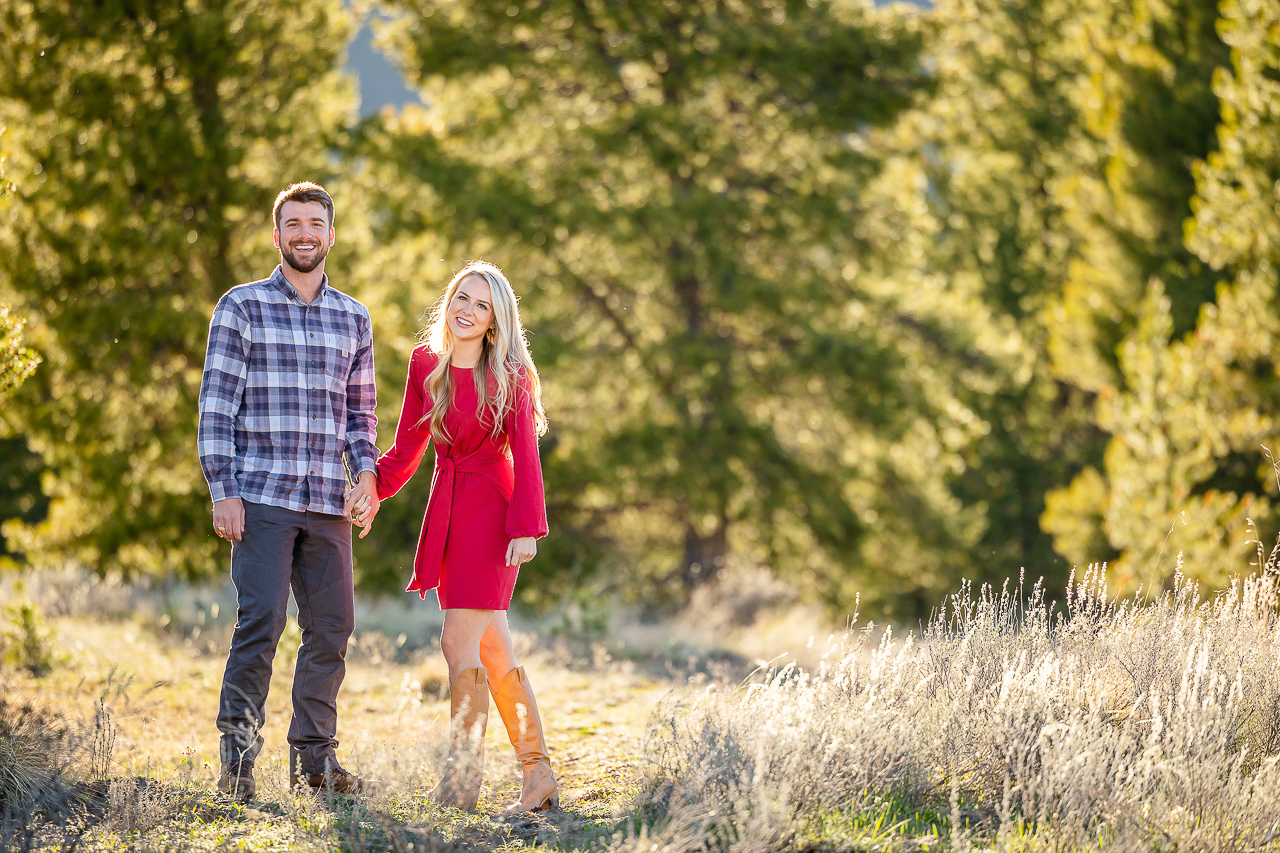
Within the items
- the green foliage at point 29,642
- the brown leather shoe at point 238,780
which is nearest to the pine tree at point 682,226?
the green foliage at point 29,642

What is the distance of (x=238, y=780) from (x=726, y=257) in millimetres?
9519

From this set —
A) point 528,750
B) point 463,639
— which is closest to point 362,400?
point 463,639

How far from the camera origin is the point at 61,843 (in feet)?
11.1

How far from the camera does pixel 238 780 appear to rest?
386 cm

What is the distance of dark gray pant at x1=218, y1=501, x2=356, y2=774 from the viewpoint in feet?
12.9

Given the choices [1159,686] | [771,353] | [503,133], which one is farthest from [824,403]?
[1159,686]

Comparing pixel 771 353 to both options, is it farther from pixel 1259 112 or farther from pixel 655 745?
pixel 655 745

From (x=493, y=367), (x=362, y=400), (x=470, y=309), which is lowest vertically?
(x=362, y=400)

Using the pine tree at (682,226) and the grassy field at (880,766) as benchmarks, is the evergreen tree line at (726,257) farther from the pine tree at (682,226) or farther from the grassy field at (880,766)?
the grassy field at (880,766)

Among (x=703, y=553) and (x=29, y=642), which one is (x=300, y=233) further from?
(x=703, y=553)

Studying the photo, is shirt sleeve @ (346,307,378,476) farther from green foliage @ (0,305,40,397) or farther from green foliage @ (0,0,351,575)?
green foliage @ (0,0,351,575)

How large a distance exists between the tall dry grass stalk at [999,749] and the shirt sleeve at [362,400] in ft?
5.21

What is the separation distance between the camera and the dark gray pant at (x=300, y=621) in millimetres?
3924

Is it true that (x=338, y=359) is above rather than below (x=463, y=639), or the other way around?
above
